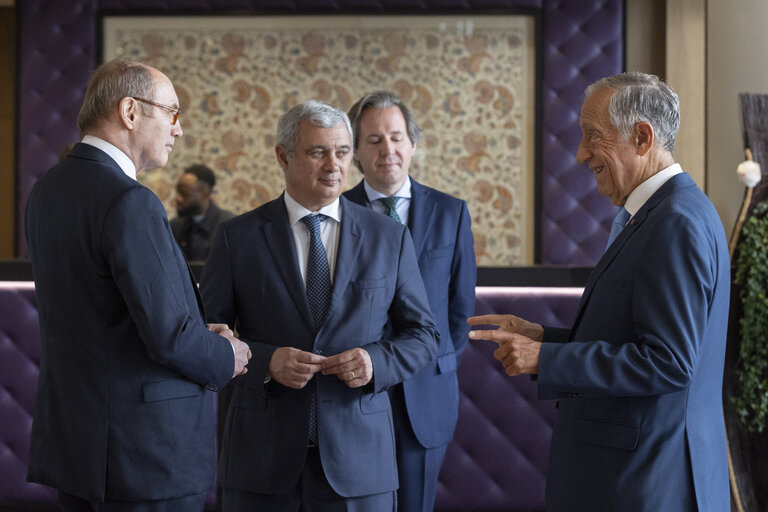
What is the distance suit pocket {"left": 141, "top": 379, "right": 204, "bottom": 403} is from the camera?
1.81 meters

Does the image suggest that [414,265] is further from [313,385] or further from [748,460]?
[748,460]

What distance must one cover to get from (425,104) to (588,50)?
1.26 metres

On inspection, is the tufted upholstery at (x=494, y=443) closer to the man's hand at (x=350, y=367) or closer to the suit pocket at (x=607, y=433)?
the man's hand at (x=350, y=367)

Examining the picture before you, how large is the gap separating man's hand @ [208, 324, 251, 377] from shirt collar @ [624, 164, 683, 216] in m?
0.97

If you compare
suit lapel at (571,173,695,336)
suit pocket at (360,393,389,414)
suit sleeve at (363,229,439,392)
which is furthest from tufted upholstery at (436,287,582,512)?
suit lapel at (571,173,695,336)

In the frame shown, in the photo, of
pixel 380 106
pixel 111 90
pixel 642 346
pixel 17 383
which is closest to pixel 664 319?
pixel 642 346

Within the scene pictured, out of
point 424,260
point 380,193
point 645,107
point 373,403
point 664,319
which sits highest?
point 645,107

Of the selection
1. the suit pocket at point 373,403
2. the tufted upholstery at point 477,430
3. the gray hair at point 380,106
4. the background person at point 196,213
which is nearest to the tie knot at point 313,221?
the suit pocket at point 373,403

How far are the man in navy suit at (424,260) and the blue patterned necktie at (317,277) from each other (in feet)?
1.70

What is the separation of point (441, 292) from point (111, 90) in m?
1.28

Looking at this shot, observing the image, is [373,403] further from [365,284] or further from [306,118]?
[306,118]

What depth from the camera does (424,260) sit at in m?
2.72

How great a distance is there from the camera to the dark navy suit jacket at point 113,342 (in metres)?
1.76

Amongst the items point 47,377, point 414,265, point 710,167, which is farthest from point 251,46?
point 47,377
